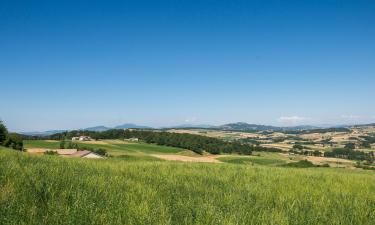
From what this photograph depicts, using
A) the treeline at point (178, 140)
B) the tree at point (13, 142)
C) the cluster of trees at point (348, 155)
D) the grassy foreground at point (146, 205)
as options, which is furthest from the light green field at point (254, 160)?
the grassy foreground at point (146, 205)

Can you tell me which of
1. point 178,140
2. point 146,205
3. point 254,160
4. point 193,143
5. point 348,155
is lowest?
point 348,155

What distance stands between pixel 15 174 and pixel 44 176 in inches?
21.0

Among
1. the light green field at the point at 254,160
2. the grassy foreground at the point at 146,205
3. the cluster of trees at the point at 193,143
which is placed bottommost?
the light green field at the point at 254,160

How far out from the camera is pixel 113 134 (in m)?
148

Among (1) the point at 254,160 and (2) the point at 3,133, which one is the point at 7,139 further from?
(1) the point at 254,160

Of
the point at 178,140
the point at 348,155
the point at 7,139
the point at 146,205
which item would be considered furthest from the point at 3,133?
the point at 348,155

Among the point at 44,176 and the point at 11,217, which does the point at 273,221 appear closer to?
the point at 11,217

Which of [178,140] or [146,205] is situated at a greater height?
[146,205]

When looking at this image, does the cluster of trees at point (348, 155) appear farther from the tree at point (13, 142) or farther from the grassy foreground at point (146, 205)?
the grassy foreground at point (146, 205)

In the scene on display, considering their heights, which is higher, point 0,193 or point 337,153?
point 0,193

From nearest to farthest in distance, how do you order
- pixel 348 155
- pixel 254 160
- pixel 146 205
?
pixel 146 205, pixel 254 160, pixel 348 155

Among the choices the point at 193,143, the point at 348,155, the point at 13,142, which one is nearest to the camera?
the point at 13,142

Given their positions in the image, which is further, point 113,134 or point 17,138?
point 113,134

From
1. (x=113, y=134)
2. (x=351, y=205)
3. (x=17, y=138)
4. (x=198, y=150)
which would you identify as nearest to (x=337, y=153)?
(x=198, y=150)
